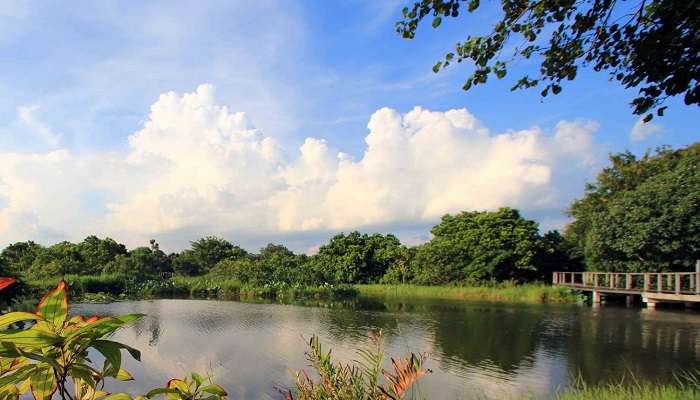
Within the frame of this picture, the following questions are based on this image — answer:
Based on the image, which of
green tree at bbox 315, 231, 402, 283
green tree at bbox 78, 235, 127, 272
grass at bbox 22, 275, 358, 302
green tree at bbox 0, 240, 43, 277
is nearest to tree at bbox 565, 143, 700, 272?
grass at bbox 22, 275, 358, 302

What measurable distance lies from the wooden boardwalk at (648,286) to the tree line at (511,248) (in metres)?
0.84

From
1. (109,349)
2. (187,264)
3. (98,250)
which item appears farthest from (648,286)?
(187,264)

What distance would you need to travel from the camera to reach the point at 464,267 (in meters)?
27.5

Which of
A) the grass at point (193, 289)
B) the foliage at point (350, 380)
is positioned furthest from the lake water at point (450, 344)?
the grass at point (193, 289)

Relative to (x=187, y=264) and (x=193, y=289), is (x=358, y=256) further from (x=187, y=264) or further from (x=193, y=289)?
(x=187, y=264)

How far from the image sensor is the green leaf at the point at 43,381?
35.8 inches

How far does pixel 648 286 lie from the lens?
17.9 meters

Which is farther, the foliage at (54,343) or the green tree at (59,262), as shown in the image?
the green tree at (59,262)

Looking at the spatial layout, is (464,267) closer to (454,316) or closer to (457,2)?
(454,316)

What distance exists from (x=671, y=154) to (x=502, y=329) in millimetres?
16734

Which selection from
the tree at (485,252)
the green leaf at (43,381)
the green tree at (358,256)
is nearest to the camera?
the green leaf at (43,381)

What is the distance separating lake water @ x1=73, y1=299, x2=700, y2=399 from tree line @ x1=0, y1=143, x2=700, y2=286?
3399mm

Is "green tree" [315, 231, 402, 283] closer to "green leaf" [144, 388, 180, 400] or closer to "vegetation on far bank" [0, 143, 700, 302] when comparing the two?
"vegetation on far bank" [0, 143, 700, 302]

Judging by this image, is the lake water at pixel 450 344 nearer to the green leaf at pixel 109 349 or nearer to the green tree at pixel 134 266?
the green leaf at pixel 109 349
